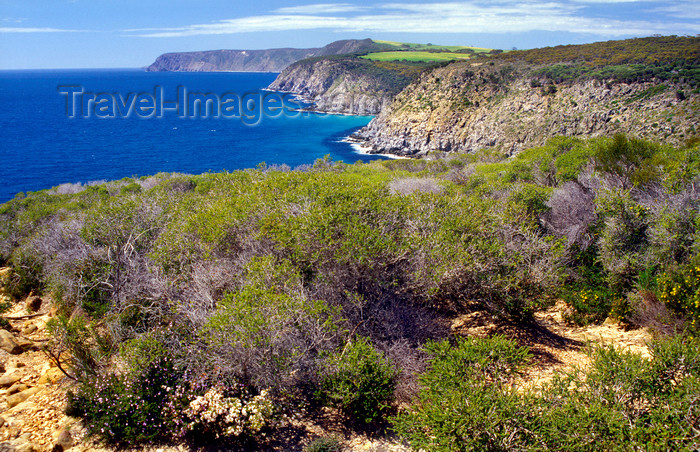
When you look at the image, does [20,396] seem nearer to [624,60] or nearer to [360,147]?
[360,147]

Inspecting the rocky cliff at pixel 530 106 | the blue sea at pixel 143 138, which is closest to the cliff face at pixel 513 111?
the rocky cliff at pixel 530 106

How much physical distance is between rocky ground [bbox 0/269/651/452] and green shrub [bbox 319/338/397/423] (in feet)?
1.58

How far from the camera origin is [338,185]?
12.4 m

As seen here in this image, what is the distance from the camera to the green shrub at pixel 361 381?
7738 mm

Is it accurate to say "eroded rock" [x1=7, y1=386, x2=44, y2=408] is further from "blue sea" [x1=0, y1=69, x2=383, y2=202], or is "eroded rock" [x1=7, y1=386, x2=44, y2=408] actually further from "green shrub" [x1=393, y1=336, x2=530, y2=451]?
"blue sea" [x1=0, y1=69, x2=383, y2=202]

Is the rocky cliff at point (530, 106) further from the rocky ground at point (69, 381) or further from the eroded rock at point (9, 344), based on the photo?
the eroded rock at point (9, 344)

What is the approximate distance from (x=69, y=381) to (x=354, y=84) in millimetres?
147018

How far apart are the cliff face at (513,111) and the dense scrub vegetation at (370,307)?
4068 centimetres

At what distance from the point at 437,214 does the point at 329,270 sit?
382cm

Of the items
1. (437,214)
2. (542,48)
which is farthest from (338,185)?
(542,48)

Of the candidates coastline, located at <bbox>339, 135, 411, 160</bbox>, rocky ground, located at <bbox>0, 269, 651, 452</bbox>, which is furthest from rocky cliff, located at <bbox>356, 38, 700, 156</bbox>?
rocky ground, located at <bbox>0, 269, 651, 452</bbox>

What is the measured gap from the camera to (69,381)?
9125 millimetres

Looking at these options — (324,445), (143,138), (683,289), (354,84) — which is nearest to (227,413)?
(324,445)

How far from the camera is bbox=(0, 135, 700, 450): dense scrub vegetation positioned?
6246 mm
